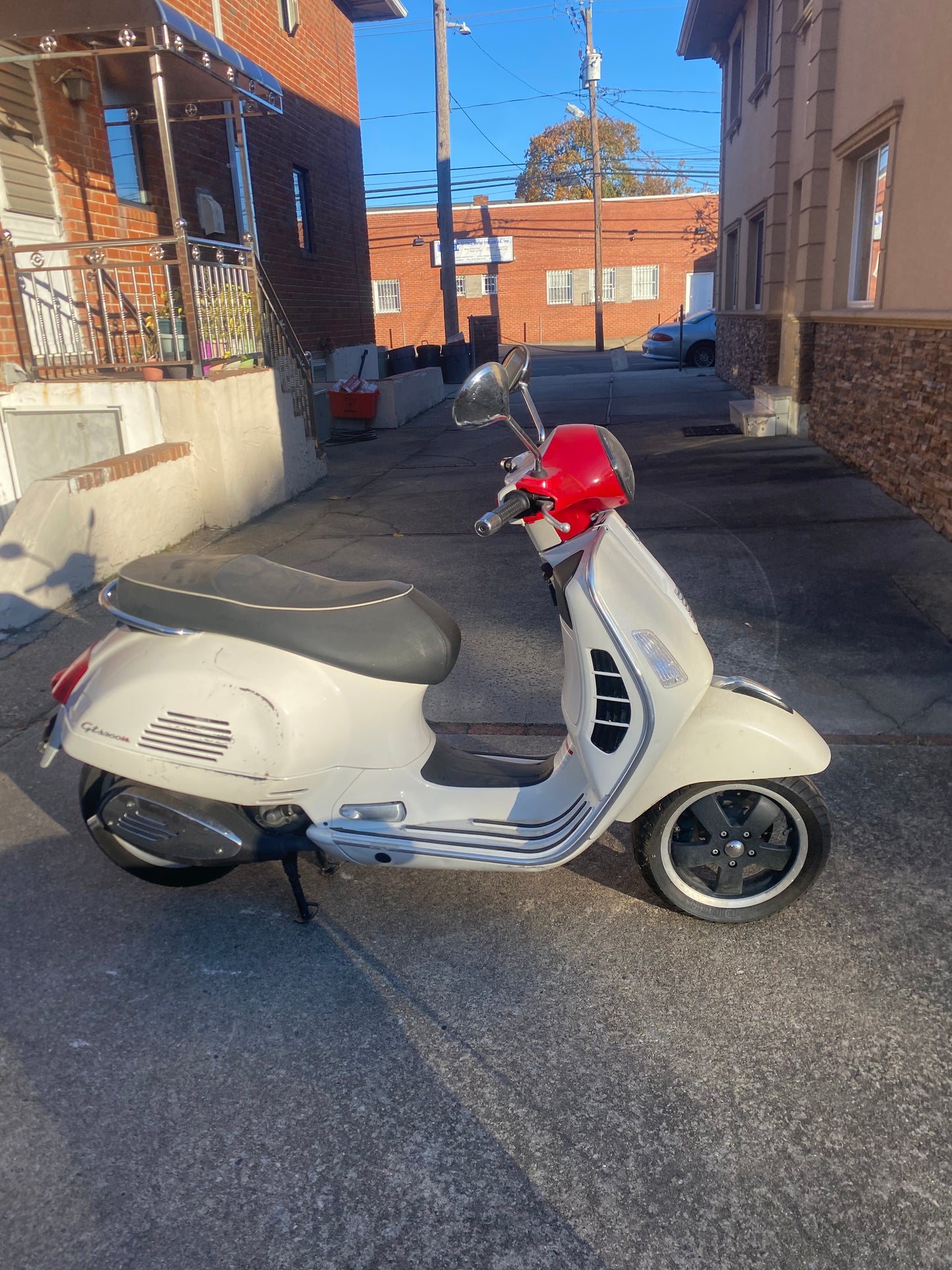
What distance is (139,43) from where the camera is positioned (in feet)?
25.4

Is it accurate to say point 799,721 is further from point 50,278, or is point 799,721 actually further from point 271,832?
point 50,278

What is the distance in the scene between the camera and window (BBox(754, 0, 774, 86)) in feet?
45.9

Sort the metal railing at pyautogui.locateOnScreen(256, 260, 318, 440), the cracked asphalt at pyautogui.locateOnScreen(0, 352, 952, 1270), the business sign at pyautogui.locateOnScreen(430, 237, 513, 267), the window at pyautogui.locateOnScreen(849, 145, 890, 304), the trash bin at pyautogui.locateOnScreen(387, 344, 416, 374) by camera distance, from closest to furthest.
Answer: the cracked asphalt at pyautogui.locateOnScreen(0, 352, 952, 1270)
the metal railing at pyautogui.locateOnScreen(256, 260, 318, 440)
the window at pyautogui.locateOnScreen(849, 145, 890, 304)
the trash bin at pyautogui.locateOnScreen(387, 344, 416, 374)
the business sign at pyautogui.locateOnScreen(430, 237, 513, 267)

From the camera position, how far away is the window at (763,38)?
13996mm

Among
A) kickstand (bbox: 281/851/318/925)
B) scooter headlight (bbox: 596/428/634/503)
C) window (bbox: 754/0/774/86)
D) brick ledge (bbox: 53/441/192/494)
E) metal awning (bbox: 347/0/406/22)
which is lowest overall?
kickstand (bbox: 281/851/318/925)

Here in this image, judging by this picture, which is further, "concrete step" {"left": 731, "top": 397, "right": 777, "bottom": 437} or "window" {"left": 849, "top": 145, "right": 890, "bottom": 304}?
"concrete step" {"left": 731, "top": 397, "right": 777, "bottom": 437}

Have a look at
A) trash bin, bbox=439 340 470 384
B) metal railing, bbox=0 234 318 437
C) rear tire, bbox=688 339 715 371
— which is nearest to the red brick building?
rear tire, bbox=688 339 715 371

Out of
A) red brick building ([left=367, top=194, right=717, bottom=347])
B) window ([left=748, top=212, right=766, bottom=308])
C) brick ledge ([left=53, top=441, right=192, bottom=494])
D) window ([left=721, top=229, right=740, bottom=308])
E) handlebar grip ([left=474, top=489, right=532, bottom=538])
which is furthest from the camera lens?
red brick building ([left=367, top=194, right=717, bottom=347])

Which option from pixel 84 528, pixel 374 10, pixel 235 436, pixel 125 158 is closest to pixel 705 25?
pixel 374 10

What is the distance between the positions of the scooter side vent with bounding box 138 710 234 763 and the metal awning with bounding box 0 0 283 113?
6494 mm

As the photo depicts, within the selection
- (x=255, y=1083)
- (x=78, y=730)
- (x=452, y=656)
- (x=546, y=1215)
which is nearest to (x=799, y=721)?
(x=452, y=656)

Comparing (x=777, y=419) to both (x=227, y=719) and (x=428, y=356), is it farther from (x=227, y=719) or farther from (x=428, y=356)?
(x=428, y=356)

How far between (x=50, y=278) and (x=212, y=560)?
6.93 meters

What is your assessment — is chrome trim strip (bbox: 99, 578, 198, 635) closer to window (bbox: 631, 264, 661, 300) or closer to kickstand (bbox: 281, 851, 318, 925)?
kickstand (bbox: 281, 851, 318, 925)
